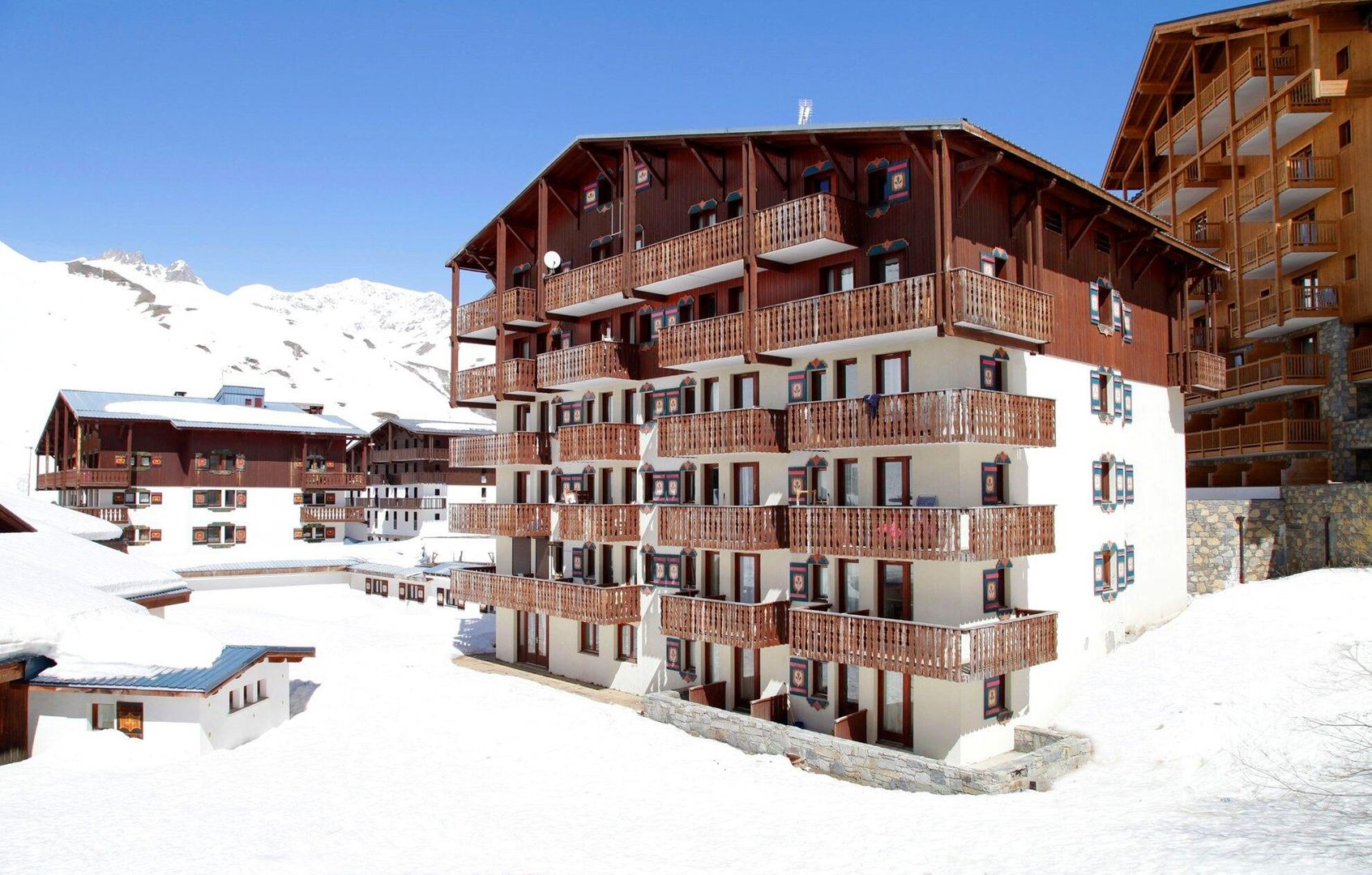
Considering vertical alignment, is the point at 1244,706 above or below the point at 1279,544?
below

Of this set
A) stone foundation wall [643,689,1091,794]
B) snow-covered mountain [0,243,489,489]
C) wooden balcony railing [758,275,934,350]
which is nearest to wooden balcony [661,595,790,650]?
stone foundation wall [643,689,1091,794]

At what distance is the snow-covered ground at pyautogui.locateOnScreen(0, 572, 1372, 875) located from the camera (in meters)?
15.5

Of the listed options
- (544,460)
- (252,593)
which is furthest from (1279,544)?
(252,593)

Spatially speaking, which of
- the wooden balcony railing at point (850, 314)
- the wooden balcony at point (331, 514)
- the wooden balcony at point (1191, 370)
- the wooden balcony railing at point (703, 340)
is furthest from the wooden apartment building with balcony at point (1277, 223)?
the wooden balcony at point (331, 514)

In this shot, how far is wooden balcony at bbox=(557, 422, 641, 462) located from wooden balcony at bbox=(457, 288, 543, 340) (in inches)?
224

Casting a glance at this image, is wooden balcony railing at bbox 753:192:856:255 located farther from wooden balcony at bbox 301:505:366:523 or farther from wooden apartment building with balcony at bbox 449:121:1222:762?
wooden balcony at bbox 301:505:366:523

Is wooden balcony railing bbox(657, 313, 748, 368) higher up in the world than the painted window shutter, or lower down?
higher up

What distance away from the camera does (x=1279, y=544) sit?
36.3m

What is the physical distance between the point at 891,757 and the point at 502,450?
19.4 meters

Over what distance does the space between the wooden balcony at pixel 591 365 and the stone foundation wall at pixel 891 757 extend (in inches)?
428

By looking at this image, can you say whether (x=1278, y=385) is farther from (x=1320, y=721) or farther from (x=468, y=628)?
(x=468, y=628)

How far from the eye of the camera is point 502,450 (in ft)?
114

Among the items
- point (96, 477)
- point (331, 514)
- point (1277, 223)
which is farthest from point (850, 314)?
point (96, 477)

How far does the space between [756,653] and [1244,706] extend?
11884 millimetres
